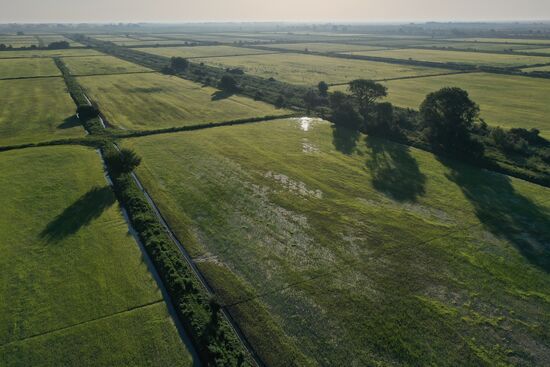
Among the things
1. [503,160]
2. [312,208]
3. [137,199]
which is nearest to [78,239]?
[137,199]

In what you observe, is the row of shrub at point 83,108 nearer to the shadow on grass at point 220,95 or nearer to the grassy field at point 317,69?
the shadow on grass at point 220,95

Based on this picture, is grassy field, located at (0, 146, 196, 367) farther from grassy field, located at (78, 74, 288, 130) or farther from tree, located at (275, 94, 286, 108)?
tree, located at (275, 94, 286, 108)

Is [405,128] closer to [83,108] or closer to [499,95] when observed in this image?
[499,95]

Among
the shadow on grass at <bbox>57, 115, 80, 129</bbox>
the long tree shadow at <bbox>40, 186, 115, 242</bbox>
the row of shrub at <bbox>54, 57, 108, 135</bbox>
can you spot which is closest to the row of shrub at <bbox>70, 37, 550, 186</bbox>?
the row of shrub at <bbox>54, 57, 108, 135</bbox>

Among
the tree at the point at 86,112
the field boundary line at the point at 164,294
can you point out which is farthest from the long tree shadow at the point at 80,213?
the tree at the point at 86,112

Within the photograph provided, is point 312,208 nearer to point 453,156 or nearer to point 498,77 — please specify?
point 453,156
